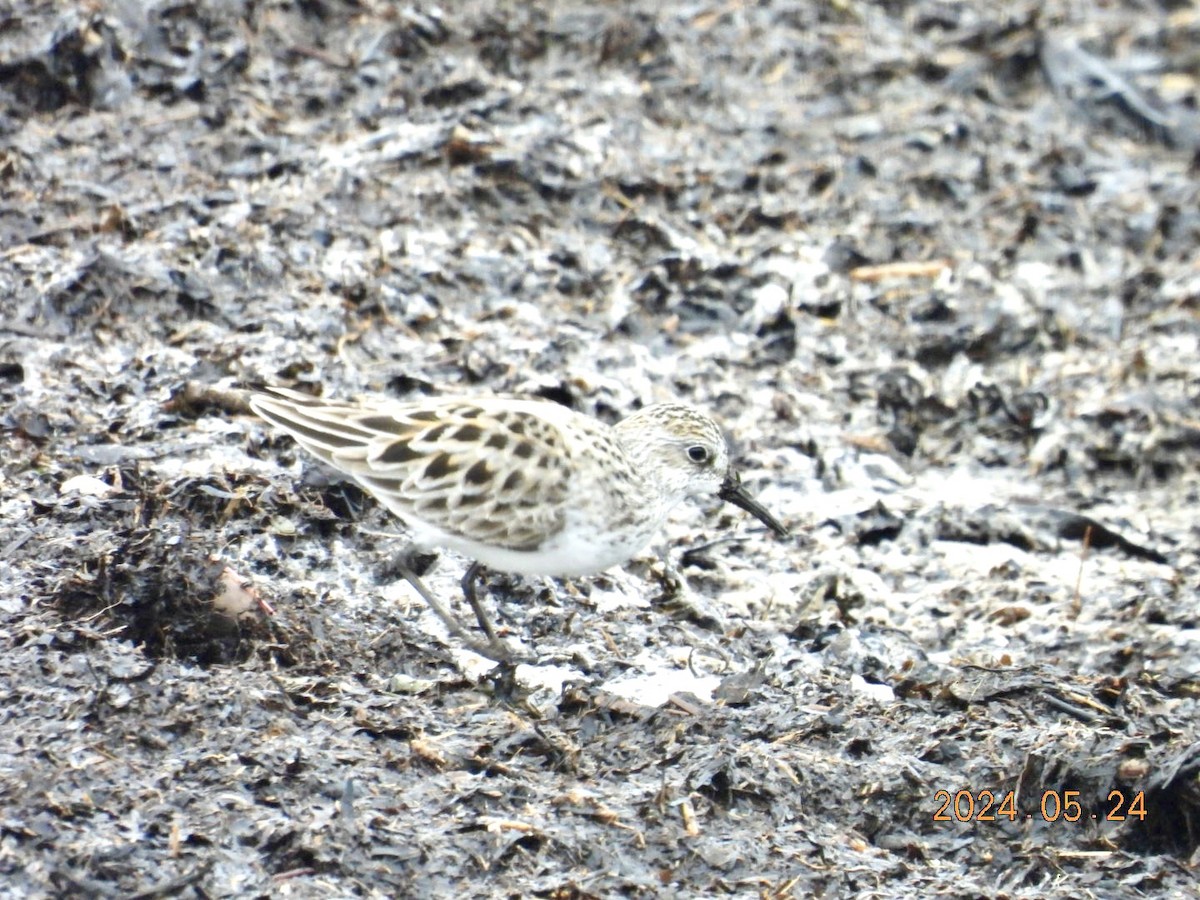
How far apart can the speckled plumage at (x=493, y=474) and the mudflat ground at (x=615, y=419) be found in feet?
1.51

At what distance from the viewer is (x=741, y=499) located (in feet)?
22.7

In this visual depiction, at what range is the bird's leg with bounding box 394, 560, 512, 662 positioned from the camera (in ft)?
19.6

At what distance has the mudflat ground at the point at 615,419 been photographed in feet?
16.6

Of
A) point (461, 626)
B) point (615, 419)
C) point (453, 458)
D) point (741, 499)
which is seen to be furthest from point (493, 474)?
point (615, 419)

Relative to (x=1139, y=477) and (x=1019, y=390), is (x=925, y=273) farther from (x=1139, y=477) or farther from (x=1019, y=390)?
(x=1139, y=477)

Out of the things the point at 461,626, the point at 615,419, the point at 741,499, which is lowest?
the point at 615,419

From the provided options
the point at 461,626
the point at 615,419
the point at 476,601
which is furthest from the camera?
the point at 615,419

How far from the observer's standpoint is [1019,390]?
9047 millimetres

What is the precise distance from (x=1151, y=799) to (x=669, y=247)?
4.79 metres

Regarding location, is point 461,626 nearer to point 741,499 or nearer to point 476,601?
point 476,601

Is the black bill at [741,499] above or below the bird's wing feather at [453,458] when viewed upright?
below

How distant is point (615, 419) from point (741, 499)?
4.32 ft

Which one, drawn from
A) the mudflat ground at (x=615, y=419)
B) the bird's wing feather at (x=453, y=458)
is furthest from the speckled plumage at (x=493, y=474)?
the mudflat ground at (x=615, y=419)

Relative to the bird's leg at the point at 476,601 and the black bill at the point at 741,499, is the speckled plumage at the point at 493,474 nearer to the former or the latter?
the bird's leg at the point at 476,601
